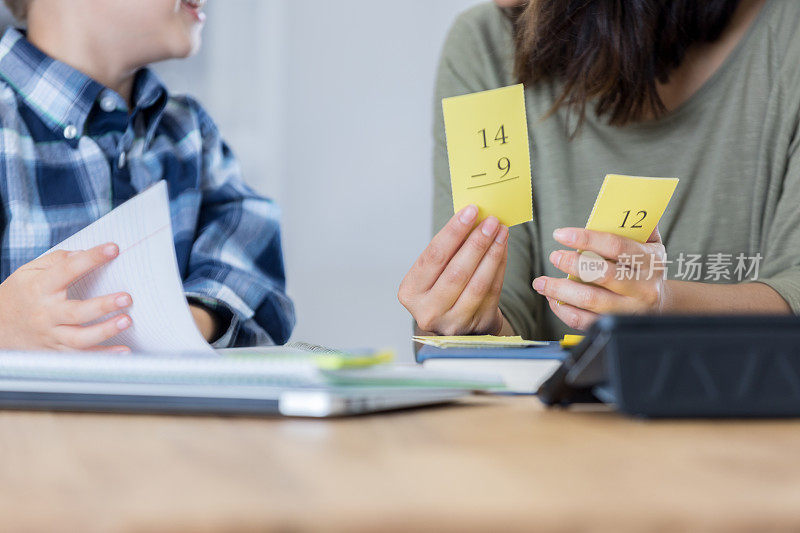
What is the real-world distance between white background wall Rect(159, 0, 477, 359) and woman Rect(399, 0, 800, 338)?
1897 millimetres

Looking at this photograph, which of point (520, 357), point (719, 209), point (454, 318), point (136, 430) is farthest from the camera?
point (719, 209)

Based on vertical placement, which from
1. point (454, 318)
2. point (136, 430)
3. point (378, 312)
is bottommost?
point (378, 312)

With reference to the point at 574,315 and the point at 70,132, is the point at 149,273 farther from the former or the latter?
the point at 70,132

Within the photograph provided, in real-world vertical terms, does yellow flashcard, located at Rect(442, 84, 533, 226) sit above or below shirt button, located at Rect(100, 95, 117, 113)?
below

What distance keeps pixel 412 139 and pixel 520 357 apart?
8.84 feet

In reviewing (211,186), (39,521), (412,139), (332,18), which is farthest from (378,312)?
(39,521)

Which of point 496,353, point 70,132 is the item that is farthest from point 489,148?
point 70,132

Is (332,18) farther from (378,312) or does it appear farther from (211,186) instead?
(211,186)

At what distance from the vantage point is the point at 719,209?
1.18m

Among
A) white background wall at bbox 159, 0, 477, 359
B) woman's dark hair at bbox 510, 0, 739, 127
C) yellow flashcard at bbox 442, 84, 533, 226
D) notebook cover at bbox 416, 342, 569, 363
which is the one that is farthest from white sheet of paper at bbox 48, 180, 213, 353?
white background wall at bbox 159, 0, 477, 359

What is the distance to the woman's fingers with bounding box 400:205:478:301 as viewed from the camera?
35.0 inches

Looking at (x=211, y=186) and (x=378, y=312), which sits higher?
(x=211, y=186)

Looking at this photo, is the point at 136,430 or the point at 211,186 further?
the point at 211,186

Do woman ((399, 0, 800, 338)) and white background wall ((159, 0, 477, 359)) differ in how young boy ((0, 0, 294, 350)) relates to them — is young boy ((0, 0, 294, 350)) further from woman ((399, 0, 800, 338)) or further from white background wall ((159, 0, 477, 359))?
white background wall ((159, 0, 477, 359))
